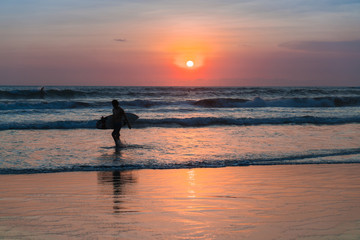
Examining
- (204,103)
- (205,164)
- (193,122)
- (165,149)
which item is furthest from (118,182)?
(204,103)

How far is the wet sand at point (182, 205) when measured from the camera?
4.79 m

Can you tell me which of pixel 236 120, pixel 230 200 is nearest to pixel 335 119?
pixel 236 120

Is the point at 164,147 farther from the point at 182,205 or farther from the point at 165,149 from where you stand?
the point at 182,205

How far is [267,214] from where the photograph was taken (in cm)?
548

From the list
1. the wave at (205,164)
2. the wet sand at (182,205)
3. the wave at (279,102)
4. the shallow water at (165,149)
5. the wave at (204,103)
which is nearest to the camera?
the wet sand at (182,205)

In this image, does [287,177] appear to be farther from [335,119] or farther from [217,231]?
[335,119]

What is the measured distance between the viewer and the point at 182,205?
5992 mm

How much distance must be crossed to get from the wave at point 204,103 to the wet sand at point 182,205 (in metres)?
26.6

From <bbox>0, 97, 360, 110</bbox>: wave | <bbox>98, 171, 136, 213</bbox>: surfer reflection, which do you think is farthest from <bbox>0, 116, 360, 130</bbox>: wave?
<bbox>0, 97, 360, 110</bbox>: wave

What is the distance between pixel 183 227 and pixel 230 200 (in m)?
1.54

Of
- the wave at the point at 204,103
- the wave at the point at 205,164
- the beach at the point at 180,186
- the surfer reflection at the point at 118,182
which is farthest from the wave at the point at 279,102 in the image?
the surfer reflection at the point at 118,182

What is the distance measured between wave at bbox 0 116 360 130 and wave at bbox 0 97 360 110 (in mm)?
14383

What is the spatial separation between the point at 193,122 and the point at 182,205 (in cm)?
1568

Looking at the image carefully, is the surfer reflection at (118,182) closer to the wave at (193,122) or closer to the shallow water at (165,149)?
the shallow water at (165,149)
